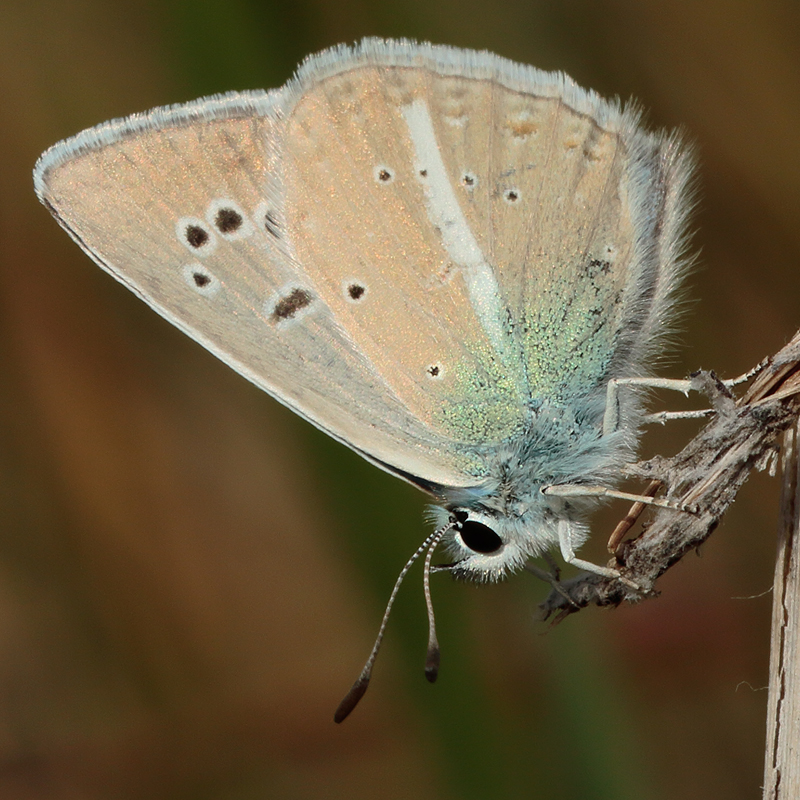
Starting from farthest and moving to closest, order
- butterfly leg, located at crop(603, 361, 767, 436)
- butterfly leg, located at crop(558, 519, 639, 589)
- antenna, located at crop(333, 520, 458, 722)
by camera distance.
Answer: antenna, located at crop(333, 520, 458, 722)
butterfly leg, located at crop(603, 361, 767, 436)
butterfly leg, located at crop(558, 519, 639, 589)

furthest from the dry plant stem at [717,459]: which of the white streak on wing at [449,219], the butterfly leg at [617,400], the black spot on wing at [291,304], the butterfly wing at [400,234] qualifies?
the black spot on wing at [291,304]

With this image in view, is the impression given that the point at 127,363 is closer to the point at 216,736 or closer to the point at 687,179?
the point at 216,736

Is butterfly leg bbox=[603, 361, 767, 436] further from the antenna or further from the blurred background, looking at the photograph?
the blurred background

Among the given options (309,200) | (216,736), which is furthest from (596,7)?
(216,736)

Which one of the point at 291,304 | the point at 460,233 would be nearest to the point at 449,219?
the point at 460,233

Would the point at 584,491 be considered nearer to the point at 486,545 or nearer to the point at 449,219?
the point at 486,545

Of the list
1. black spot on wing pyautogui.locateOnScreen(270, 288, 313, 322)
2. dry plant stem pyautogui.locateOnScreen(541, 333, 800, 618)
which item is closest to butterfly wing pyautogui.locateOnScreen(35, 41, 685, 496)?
black spot on wing pyautogui.locateOnScreen(270, 288, 313, 322)

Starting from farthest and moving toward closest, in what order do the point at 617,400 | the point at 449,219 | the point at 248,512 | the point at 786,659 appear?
the point at 248,512 < the point at 449,219 < the point at 617,400 < the point at 786,659
